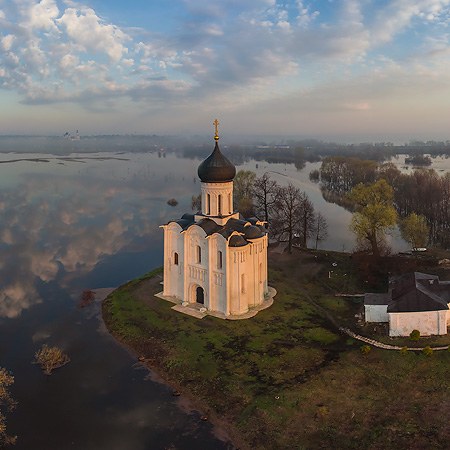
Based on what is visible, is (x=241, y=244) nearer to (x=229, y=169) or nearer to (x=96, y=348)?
(x=229, y=169)

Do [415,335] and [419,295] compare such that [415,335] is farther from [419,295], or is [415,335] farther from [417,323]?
[419,295]

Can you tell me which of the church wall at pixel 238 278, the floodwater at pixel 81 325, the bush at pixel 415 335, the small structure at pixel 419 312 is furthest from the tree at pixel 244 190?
the bush at pixel 415 335

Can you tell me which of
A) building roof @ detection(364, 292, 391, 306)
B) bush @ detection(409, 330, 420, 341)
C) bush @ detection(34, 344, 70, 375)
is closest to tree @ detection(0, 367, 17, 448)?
bush @ detection(34, 344, 70, 375)

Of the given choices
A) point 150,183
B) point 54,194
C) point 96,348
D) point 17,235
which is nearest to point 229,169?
point 96,348

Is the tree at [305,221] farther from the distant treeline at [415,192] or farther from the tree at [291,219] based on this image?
the distant treeline at [415,192]

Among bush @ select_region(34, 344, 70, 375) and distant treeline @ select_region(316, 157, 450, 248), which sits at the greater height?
distant treeline @ select_region(316, 157, 450, 248)

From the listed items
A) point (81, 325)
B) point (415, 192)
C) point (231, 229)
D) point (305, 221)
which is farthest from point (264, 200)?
point (81, 325)

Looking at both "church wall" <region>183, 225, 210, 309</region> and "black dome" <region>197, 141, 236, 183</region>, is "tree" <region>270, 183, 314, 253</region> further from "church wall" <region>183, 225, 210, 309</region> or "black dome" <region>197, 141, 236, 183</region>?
"church wall" <region>183, 225, 210, 309</region>

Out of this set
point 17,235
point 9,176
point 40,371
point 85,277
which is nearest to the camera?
point 40,371
